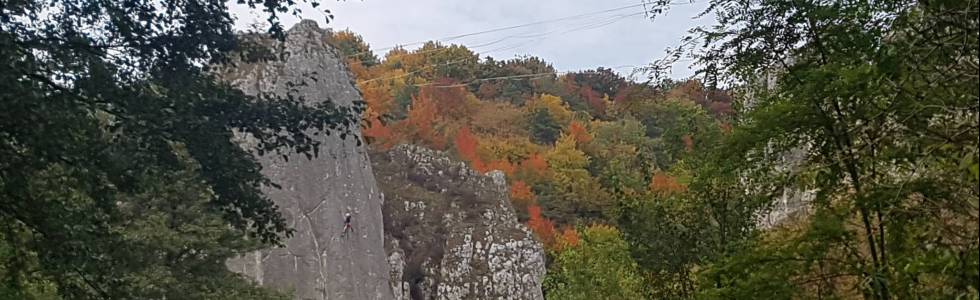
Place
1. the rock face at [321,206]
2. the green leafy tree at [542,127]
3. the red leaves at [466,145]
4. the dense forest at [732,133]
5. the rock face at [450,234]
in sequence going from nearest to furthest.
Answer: the dense forest at [732,133] → the rock face at [321,206] → the rock face at [450,234] → the red leaves at [466,145] → the green leafy tree at [542,127]

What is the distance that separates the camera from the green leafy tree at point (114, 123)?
412cm

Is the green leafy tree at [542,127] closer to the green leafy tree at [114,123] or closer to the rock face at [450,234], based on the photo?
the rock face at [450,234]

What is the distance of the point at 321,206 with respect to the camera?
22.7 meters

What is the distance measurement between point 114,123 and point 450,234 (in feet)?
72.0

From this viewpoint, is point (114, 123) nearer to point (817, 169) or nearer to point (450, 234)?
point (817, 169)

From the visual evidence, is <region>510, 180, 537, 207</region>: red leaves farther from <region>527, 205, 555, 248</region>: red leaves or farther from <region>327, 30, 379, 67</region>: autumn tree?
<region>327, 30, 379, 67</region>: autumn tree

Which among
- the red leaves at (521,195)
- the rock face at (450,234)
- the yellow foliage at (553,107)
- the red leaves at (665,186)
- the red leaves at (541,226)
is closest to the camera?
the red leaves at (665,186)

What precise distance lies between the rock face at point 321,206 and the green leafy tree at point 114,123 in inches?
617

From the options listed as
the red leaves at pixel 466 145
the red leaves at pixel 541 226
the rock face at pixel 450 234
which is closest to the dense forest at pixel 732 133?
the rock face at pixel 450 234

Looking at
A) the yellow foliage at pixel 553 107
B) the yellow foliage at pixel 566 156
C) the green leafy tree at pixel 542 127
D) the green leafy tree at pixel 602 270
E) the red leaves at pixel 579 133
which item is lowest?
the green leafy tree at pixel 602 270

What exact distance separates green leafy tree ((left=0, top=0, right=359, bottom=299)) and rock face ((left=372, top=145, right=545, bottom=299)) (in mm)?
19543

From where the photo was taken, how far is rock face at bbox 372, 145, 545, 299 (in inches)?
976

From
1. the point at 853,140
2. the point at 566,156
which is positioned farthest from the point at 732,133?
the point at 566,156

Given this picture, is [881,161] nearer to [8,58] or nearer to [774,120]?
[774,120]
